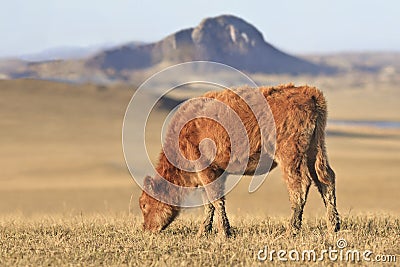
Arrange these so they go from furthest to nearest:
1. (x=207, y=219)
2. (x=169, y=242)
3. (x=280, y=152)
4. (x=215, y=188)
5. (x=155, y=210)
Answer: (x=155, y=210), (x=207, y=219), (x=215, y=188), (x=280, y=152), (x=169, y=242)

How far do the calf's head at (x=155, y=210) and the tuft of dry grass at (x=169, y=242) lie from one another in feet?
0.62

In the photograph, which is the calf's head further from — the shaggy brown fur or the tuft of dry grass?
the tuft of dry grass

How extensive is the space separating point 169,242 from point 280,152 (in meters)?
2.08

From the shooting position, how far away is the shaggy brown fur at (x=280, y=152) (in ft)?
32.5

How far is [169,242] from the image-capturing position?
9.20m

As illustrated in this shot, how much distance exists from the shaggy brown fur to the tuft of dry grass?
318 mm

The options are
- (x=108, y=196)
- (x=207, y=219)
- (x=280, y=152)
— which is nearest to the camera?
(x=280, y=152)

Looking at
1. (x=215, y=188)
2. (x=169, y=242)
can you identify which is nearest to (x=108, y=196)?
(x=215, y=188)

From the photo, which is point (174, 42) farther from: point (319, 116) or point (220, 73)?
point (319, 116)

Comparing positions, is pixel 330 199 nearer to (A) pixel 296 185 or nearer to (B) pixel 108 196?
(A) pixel 296 185

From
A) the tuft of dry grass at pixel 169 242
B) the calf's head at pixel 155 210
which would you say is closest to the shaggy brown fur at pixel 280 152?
the calf's head at pixel 155 210

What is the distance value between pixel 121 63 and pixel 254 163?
2116 inches

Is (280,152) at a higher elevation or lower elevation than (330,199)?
higher

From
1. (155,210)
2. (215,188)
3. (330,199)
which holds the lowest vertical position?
(155,210)
